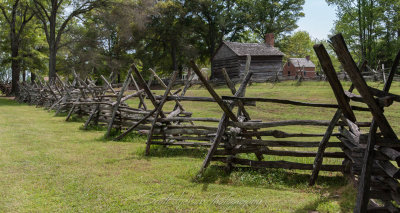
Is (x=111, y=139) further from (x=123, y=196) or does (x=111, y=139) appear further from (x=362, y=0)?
(x=362, y=0)

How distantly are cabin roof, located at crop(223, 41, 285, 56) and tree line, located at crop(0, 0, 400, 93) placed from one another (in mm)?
8157

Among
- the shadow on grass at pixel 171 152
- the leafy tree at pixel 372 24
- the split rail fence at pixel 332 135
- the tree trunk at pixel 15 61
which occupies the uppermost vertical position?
the leafy tree at pixel 372 24

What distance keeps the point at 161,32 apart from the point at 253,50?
13535mm

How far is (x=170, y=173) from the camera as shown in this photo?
6215mm

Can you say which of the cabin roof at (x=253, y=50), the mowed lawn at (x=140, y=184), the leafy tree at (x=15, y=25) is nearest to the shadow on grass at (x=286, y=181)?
the mowed lawn at (x=140, y=184)

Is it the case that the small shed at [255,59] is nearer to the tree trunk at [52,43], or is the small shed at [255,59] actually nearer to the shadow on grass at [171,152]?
the tree trunk at [52,43]

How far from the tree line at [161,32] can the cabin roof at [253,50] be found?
8157 mm

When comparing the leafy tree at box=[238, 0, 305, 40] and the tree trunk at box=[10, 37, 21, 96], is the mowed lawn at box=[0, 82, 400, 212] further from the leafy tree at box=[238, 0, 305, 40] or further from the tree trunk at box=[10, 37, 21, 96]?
the leafy tree at box=[238, 0, 305, 40]

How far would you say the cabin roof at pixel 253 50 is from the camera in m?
35.6

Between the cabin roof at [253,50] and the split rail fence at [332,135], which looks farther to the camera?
the cabin roof at [253,50]

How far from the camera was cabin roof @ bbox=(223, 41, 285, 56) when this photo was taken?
35.6m

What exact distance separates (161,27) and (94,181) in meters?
38.1

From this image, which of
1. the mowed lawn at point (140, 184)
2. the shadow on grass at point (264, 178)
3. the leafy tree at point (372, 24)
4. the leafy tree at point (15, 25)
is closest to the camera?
the mowed lawn at point (140, 184)

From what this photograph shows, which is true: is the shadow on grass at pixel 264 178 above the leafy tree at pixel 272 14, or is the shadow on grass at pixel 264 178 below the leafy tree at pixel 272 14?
below
